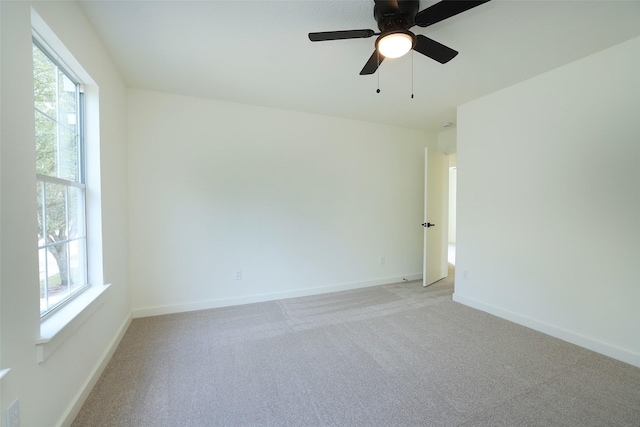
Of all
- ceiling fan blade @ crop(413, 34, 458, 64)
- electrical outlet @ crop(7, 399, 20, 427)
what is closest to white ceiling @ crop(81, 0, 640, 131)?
ceiling fan blade @ crop(413, 34, 458, 64)

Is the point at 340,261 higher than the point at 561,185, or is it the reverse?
the point at 561,185

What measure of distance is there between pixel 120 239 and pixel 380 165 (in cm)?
352

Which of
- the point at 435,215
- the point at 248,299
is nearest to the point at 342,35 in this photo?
the point at 248,299

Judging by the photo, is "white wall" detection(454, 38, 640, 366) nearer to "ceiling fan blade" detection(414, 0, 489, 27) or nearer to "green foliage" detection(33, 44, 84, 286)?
"ceiling fan blade" detection(414, 0, 489, 27)

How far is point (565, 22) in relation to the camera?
1.86 m

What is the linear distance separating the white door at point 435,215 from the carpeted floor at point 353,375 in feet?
4.40

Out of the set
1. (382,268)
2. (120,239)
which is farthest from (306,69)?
(382,268)

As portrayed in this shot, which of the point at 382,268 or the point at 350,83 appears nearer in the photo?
the point at 350,83

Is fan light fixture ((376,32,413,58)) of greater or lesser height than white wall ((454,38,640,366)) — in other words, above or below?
above

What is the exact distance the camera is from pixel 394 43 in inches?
62.2

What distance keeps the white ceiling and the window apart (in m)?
0.56

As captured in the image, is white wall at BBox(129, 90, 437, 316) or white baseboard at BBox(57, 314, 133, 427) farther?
white wall at BBox(129, 90, 437, 316)

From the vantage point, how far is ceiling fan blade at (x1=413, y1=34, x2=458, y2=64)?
5.45ft

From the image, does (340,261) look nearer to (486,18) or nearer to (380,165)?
(380,165)
